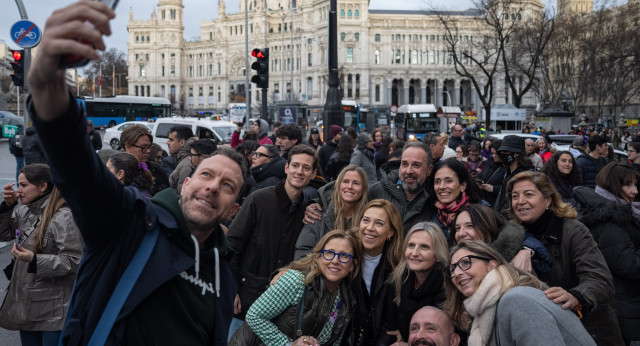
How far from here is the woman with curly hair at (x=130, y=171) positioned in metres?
4.57

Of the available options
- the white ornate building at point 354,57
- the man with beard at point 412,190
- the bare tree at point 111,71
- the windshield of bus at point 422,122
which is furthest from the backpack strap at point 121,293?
the bare tree at point 111,71

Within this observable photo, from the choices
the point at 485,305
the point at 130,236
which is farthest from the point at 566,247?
the point at 130,236

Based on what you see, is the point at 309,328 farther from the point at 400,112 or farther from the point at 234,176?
the point at 400,112

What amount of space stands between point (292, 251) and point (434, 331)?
62.8 inches

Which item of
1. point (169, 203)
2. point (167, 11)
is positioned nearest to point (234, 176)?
point (169, 203)

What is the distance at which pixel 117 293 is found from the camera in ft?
6.28

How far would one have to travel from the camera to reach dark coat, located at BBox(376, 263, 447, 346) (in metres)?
3.82

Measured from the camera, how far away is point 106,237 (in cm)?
193

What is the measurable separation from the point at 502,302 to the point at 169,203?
1.47 m

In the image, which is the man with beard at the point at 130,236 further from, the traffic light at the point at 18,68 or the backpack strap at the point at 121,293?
the traffic light at the point at 18,68

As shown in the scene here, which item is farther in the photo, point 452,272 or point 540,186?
point 540,186

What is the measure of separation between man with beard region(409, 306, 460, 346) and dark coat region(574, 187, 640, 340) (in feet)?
5.55

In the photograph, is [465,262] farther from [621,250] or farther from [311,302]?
[621,250]

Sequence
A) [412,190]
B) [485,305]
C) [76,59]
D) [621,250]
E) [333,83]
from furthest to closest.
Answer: [333,83], [412,190], [621,250], [485,305], [76,59]
